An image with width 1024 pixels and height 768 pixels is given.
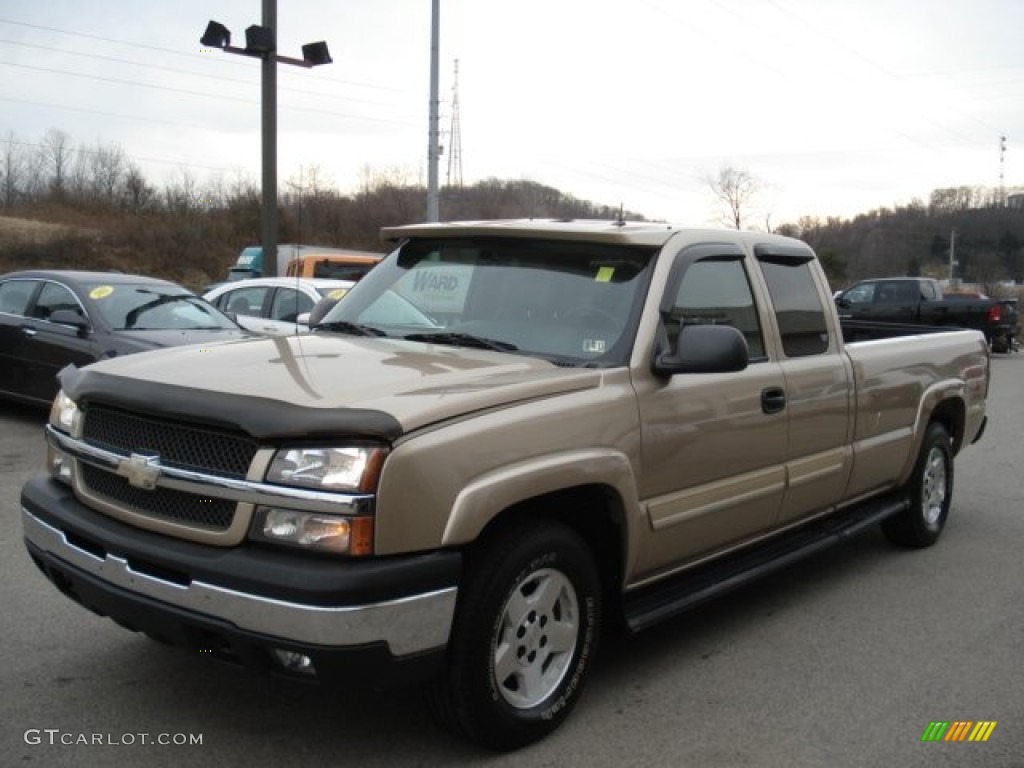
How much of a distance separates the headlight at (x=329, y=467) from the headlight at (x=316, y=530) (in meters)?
0.09

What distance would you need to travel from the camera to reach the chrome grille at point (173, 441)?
3062mm

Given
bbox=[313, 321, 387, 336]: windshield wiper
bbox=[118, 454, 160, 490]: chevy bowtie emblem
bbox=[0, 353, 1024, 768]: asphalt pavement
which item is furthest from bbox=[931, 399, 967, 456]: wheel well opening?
bbox=[118, 454, 160, 490]: chevy bowtie emblem

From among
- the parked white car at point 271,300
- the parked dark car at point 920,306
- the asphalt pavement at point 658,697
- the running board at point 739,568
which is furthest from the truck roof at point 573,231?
the parked dark car at point 920,306

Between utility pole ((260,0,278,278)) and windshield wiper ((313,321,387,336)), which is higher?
utility pole ((260,0,278,278))

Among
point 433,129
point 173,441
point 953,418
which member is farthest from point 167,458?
point 433,129

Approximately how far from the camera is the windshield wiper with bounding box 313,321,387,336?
14.4 ft

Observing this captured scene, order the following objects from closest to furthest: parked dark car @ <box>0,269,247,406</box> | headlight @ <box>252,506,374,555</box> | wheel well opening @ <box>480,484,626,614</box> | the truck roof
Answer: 1. headlight @ <box>252,506,374,555</box>
2. wheel well opening @ <box>480,484,626,614</box>
3. the truck roof
4. parked dark car @ <box>0,269,247,406</box>

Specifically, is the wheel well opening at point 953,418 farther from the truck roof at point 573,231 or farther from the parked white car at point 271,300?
the parked white car at point 271,300

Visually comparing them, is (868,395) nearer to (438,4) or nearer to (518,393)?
(518,393)

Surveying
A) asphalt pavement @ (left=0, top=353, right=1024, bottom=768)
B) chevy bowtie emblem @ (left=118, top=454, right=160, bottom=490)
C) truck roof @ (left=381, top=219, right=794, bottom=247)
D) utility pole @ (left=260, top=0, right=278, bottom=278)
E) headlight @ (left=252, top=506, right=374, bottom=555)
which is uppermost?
utility pole @ (left=260, top=0, right=278, bottom=278)

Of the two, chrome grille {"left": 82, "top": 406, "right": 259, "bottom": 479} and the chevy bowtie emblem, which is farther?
the chevy bowtie emblem

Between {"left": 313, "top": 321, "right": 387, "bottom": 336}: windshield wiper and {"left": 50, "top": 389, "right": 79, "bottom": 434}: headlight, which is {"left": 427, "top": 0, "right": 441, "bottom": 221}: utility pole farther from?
{"left": 50, "top": 389, "right": 79, "bottom": 434}: headlight

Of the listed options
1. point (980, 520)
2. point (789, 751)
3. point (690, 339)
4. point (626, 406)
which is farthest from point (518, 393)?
point (980, 520)

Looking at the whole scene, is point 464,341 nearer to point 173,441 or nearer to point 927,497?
point 173,441
